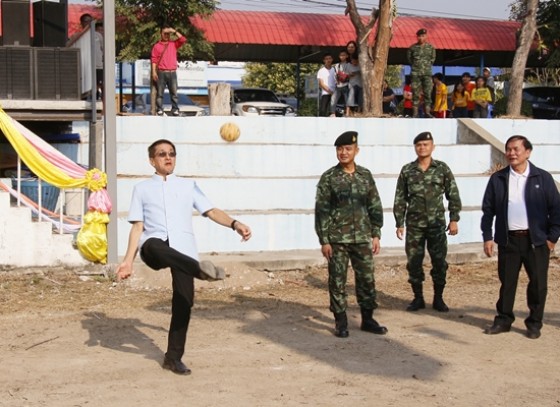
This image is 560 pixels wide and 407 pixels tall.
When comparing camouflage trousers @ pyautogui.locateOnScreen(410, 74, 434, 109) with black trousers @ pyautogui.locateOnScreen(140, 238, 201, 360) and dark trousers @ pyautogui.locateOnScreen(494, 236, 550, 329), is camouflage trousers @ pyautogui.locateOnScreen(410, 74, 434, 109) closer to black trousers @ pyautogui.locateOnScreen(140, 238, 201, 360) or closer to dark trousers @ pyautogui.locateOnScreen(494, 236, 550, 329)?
dark trousers @ pyautogui.locateOnScreen(494, 236, 550, 329)

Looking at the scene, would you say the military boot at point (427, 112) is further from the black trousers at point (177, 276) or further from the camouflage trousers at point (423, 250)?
the black trousers at point (177, 276)

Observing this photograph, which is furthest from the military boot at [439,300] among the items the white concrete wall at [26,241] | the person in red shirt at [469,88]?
the person in red shirt at [469,88]

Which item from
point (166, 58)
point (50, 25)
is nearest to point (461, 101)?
point (166, 58)

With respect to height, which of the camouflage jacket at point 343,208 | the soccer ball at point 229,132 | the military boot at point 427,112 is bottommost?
the camouflage jacket at point 343,208

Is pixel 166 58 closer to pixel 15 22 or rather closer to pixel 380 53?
pixel 15 22

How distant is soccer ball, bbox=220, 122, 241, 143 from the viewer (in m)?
15.9

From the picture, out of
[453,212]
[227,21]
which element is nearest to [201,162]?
[453,212]

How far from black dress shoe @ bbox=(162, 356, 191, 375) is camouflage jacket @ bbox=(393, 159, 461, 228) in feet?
10.4

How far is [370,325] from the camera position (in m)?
8.59

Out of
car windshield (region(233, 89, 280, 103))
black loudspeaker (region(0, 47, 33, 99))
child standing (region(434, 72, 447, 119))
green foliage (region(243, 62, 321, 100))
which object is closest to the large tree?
child standing (region(434, 72, 447, 119))

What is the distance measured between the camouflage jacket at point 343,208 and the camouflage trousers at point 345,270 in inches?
3.6

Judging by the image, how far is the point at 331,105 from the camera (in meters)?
19.5

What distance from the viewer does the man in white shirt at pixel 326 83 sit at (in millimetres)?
19111

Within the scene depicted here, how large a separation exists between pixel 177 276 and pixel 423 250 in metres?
3.43
